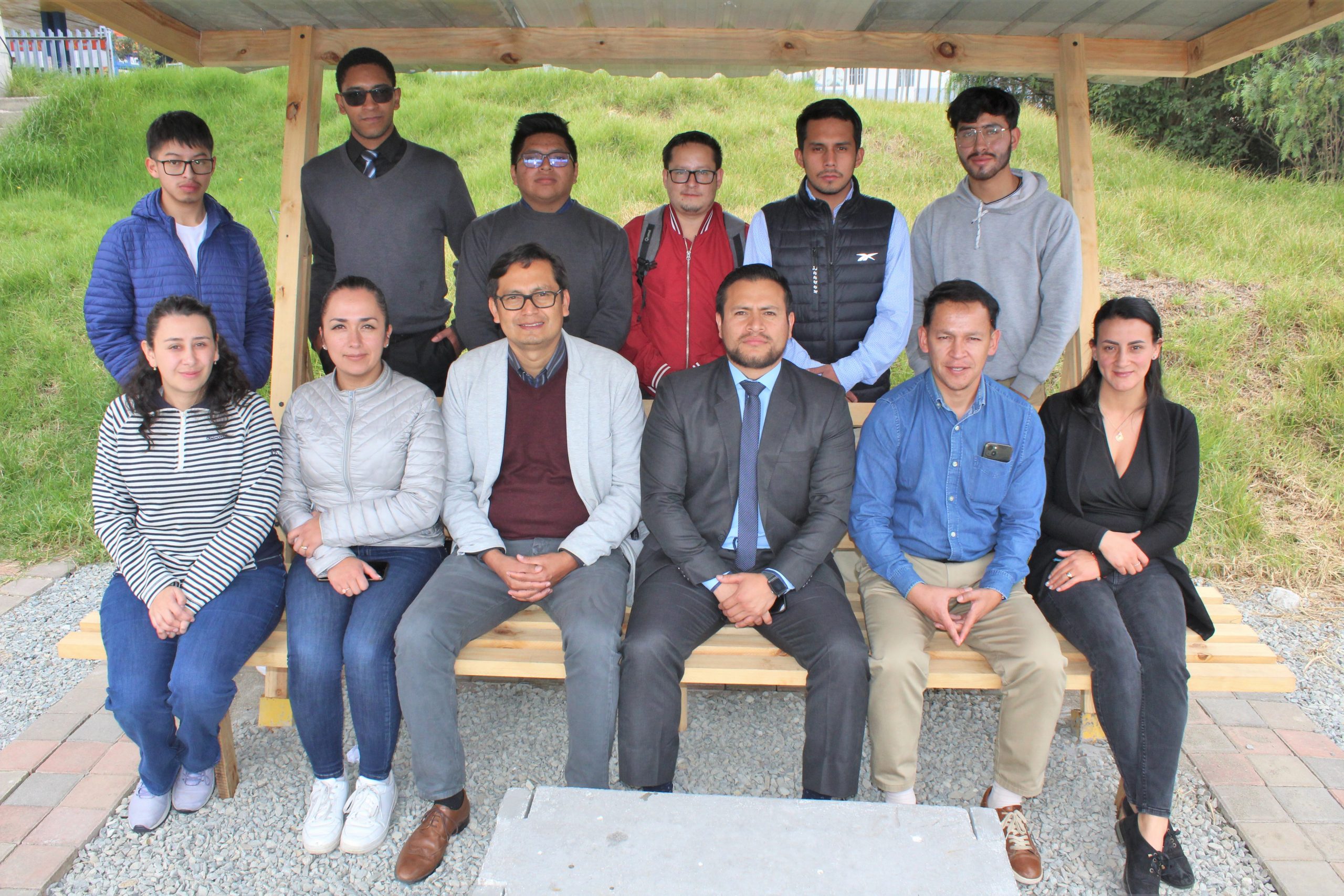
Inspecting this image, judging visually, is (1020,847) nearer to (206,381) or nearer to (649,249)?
(649,249)

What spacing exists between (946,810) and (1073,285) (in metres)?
2.44

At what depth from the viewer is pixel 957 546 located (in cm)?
315

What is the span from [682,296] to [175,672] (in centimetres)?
242

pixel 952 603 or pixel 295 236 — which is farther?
pixel 295 236

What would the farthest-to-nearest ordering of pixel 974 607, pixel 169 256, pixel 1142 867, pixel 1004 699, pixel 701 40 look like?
pixel 701 40 < pixel 169 256 < pixel 974 607 < pixel 1004 699 < pixel 1142 867

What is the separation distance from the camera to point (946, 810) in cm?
213

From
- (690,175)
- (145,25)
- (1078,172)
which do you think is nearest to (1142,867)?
(1078,172)

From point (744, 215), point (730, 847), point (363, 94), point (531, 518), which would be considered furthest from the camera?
point (744, 215)

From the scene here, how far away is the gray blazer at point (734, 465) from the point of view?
10.3ft

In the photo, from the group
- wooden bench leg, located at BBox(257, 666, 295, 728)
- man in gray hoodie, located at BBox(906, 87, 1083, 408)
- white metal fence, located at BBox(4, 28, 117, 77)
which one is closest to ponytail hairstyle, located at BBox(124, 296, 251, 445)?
wooden bench leg, located at BBox(257, 666, 295, 728)

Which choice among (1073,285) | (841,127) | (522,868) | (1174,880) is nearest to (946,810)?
(522,868)

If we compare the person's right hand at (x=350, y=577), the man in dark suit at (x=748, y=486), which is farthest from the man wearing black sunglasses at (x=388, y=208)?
the man in dark suit at (x=748, y=486)

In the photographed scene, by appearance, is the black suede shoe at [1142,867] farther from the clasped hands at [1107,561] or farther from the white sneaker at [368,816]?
the white sneaker at [368,816]

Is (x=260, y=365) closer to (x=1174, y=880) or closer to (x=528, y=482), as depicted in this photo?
(x=528, y=482)
